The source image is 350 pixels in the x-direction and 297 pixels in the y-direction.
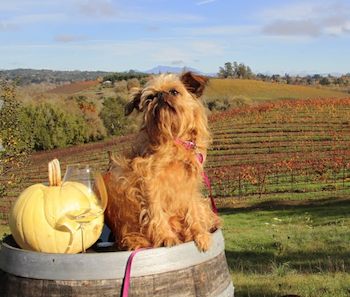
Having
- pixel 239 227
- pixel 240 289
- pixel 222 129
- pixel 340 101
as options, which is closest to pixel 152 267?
pixel 240 289

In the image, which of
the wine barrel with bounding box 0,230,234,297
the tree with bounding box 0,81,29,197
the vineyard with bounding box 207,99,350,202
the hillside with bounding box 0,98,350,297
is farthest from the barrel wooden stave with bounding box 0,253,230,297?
the vineyard with bounding box 207,99,350,202

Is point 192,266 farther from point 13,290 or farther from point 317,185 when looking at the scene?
point 317,185

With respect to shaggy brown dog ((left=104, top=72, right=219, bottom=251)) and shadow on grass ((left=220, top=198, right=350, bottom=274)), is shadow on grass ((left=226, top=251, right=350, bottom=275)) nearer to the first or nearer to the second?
shadow on grass ((left=220, top=198, right=350, bottom=274))

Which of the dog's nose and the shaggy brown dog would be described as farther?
the dog's nose

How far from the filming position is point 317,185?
21.9 m

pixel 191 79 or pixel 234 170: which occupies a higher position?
pixel 191 79

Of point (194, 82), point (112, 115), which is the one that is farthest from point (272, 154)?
point (194, 82)

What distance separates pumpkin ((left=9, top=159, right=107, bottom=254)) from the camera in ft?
9.25

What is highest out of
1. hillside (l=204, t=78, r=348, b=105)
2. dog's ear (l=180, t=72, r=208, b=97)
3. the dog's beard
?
dog's ear (l=180, t=72, r=208, b=97)

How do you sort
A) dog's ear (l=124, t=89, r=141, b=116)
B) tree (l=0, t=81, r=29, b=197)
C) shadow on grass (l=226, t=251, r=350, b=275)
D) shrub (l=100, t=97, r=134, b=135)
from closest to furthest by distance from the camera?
dog's ear (l=124, t=89, r=141, b=116)
shadow on grass (l=226, t=251, r=350, b=275)
tree (l=0, t=81, r=29, b=197)
shrub (l=100, t=97, r=134, b=135)

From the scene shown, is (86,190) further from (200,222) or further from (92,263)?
(200,222)

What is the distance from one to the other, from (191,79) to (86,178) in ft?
3.21

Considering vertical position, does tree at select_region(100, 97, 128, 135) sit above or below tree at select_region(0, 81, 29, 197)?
below

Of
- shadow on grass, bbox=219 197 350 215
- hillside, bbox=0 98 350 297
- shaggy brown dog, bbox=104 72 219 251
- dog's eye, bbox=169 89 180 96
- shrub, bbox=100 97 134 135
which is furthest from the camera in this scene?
shrub, bbox=100 97 134 135
